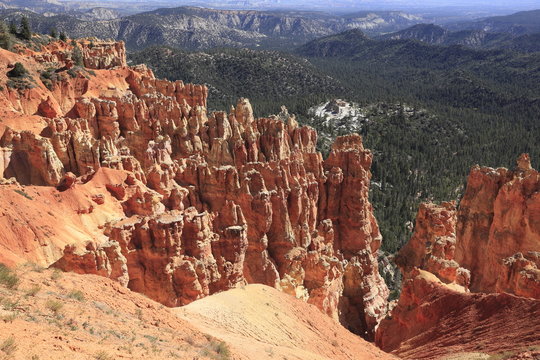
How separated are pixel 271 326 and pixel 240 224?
11.6m

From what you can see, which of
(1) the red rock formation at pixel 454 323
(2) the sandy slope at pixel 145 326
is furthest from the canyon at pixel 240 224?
(2) the sandy slope at pixel 145 326

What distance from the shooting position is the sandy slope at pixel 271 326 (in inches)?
597

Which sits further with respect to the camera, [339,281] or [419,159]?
[419,159]

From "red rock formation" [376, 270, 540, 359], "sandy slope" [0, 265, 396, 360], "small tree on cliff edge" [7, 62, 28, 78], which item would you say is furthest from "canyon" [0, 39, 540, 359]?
"small tree on cliff edge" [7, 62, 28, 78]

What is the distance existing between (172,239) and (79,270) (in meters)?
5.18

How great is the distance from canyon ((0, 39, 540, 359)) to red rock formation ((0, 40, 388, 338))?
0.10 m

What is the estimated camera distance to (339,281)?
2873 cm

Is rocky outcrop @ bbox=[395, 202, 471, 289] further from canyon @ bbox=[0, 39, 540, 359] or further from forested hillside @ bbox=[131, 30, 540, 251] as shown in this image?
forested hillside @ bbox=[131, 30, 540, 251]

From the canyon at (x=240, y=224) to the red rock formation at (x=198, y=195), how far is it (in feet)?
0.33

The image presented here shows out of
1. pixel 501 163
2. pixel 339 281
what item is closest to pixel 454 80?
pixel 501 163

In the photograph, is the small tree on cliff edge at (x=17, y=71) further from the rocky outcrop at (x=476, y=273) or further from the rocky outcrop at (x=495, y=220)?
the rocky outcrop at (x=495, y=220)

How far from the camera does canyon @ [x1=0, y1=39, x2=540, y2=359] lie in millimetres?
18719

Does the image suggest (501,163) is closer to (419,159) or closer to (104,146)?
(419,159)

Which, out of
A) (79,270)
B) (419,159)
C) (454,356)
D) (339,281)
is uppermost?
(79,270)
